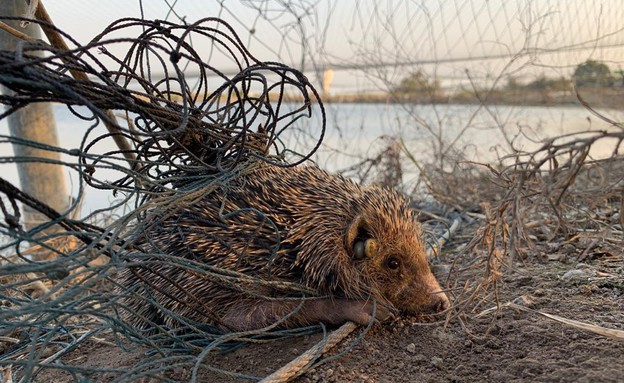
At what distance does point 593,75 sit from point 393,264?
→ 518cm

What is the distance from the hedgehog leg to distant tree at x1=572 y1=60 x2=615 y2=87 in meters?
4.94

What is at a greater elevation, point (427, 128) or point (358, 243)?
point (427, 128)

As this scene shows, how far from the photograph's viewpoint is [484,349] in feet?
8.32

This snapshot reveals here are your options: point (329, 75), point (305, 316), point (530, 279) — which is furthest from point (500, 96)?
point (305, 316)

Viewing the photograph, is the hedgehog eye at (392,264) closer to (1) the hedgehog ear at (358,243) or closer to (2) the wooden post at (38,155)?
(1) the hedgehog ear at (358,243)

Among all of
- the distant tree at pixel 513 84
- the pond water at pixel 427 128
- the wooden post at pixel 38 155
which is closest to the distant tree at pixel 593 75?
the pond water at pixel 427 128

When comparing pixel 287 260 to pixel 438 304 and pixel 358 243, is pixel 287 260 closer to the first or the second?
pixel 358 243

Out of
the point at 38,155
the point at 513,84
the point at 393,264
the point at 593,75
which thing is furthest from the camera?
the point at 593,75

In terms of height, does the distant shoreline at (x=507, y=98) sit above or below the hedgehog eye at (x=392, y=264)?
above

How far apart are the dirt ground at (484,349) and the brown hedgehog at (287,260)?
178mm

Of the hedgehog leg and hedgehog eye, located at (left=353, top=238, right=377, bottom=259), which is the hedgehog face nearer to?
hedgehog eye, located at (left=353, top=238, right=377, bottom=259)

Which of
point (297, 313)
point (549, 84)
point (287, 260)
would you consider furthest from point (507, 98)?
point (297, 313)

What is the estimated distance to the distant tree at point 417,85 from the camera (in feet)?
22.0

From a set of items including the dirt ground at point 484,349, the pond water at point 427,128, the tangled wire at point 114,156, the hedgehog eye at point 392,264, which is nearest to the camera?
the tangled wire at point 114,156
